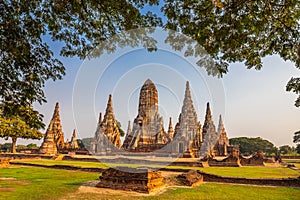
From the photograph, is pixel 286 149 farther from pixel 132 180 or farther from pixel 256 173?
pixel 132 180

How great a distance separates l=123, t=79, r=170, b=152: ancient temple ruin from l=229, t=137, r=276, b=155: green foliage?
4332 cm

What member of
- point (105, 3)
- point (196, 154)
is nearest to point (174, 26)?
point (105, 3)

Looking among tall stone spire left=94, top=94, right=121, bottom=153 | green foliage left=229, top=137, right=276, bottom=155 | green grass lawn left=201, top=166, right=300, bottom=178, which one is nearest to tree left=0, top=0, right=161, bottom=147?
green grass lawn left=201, top=166, right=300, bottom=178

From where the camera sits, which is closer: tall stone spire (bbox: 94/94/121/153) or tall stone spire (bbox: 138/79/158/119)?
tall stone spire (bbox: 94/94/121/153)

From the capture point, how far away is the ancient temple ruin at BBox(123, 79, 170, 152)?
38344 millimetres

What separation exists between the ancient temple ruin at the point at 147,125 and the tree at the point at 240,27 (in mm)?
30712

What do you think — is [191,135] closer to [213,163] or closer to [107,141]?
[213,163]

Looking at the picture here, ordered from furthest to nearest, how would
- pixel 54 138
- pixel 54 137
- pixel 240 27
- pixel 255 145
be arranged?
pixel 255 145 < pixel 54 137 < pixel 54 138 < pixel 240 27

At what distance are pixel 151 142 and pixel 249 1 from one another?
1345 inches

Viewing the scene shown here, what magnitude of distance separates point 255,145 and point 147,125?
50.3 m

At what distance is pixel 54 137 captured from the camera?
134 ft

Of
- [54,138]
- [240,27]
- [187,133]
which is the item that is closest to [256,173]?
[240,27]

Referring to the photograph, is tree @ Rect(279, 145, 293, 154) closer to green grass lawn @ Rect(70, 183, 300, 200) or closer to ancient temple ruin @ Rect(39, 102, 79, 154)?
ancient temple ruin @ Rect(39, 102, 79, 154)

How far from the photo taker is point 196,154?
3403 cm
